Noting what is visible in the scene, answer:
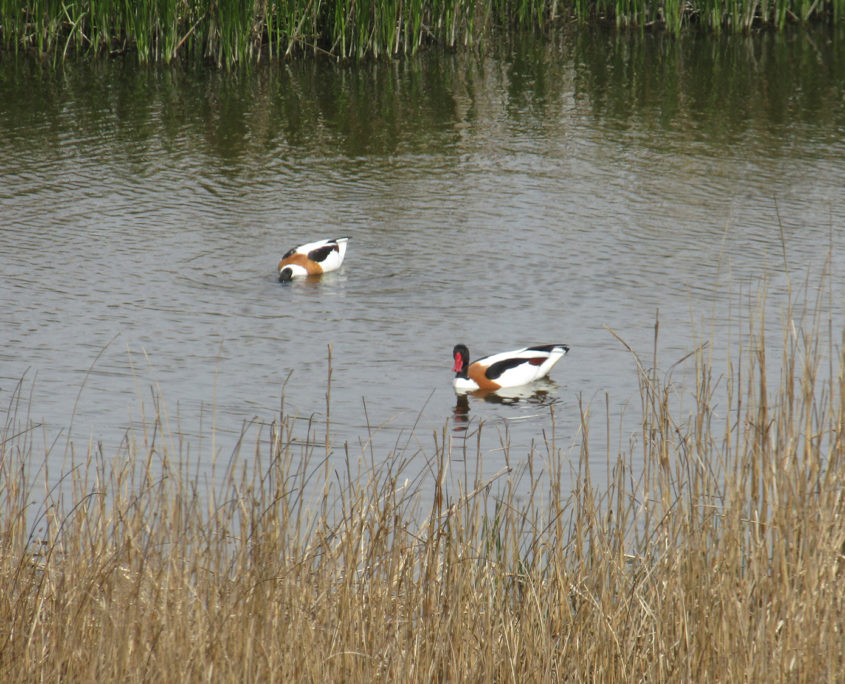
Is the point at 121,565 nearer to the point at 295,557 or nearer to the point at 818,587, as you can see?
the point at 295,557

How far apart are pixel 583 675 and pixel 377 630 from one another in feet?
2.06

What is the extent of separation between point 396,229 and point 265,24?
10553 mm

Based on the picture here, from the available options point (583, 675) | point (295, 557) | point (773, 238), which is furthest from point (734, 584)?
point (773, 238)

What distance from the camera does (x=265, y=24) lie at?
23.1m

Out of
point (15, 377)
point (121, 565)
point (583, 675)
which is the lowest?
point (15, 377)

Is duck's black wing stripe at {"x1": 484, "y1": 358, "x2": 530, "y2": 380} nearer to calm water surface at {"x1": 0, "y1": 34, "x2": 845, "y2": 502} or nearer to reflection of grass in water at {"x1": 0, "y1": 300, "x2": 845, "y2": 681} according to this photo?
calm water surface at {"x1": 0, "y1": 34, "x2": 845, "y2": 502}

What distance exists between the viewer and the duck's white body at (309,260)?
12117 mm

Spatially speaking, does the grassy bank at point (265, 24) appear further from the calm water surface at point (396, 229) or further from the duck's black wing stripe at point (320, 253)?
the duck's black wing stripe at point (320, 253)

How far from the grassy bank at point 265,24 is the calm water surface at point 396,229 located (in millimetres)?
636

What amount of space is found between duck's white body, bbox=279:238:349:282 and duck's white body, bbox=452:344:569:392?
9.68ft

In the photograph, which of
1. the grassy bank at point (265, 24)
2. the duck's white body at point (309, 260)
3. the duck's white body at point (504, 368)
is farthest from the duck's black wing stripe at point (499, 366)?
the grassy bank at point (265, 24)

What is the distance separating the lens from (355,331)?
35.2 ft

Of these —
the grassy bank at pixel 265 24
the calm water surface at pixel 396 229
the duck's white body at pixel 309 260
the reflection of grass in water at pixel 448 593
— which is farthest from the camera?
the grassy bank at pixel 265 24

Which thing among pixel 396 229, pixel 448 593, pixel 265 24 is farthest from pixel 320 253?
pixel 265 24
